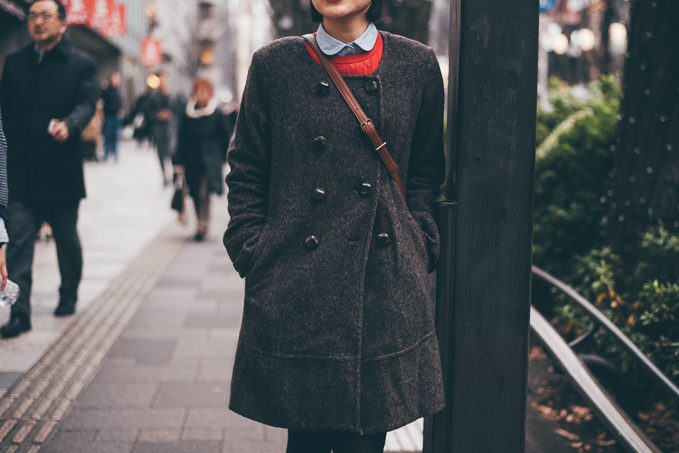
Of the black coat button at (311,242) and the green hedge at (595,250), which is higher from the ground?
the black coat button at (311,242)

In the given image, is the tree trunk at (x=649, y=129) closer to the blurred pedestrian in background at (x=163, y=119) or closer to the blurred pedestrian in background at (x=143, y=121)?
the blurred pedestrian in background at (x=143, y=121)

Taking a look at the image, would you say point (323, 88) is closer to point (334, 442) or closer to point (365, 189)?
point (365, 189)

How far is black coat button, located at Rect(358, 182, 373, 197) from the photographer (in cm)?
180

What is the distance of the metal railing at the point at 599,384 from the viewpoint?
90.4 inches

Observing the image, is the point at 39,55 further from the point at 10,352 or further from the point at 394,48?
the point at 394,48

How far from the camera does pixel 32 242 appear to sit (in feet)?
14.4

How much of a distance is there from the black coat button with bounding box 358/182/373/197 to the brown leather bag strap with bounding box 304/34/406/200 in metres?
0.08

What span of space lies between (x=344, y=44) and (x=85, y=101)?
326cm

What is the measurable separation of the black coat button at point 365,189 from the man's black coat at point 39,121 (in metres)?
3.17

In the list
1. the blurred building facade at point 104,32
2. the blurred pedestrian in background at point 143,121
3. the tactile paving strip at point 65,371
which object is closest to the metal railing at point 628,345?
the tactile paving strip at point 65,371

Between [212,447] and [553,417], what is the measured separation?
186 centimetres

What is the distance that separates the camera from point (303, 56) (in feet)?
6.16

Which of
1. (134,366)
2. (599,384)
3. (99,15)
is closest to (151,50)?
(99,15)

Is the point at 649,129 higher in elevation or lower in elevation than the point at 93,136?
higher
